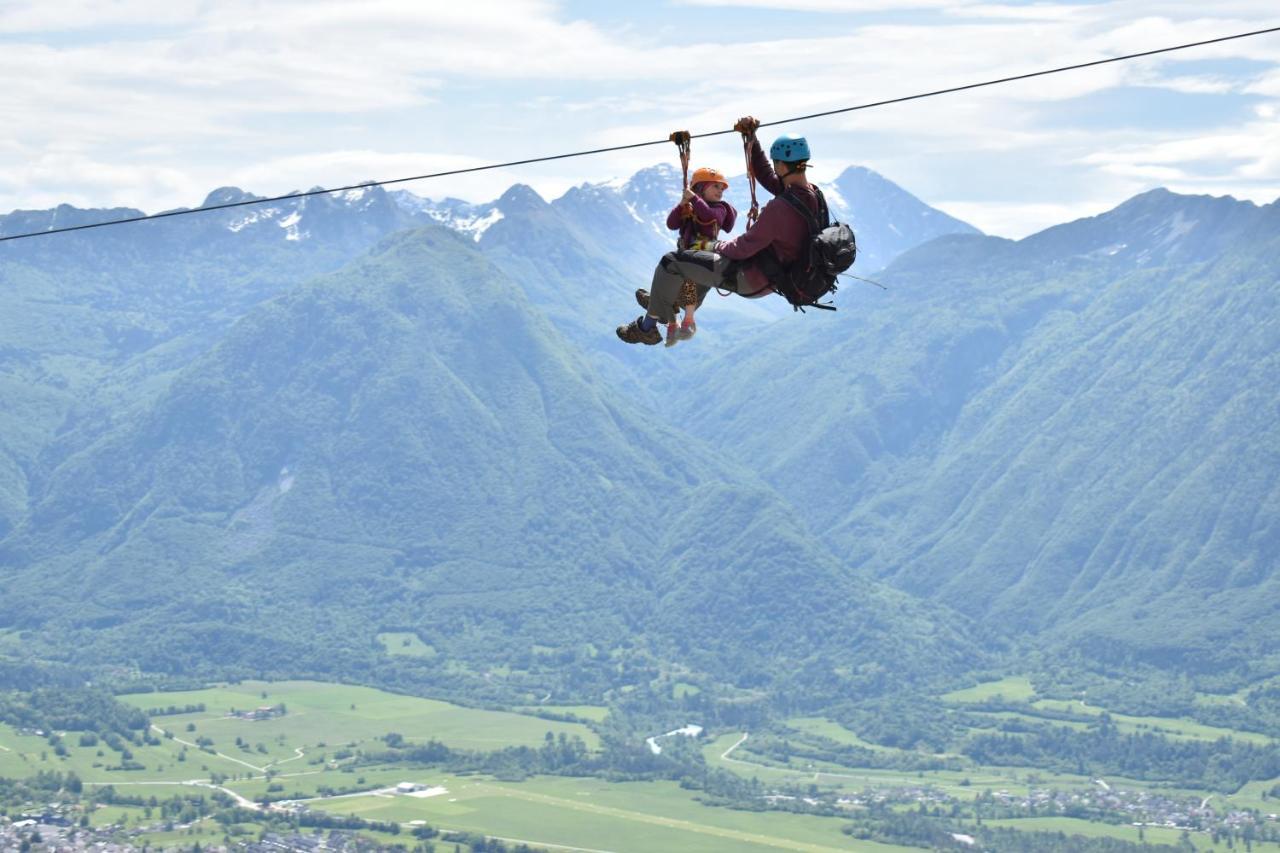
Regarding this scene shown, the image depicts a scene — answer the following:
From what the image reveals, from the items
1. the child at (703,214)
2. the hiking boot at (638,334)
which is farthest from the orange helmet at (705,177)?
the hiking boot at (638,334)

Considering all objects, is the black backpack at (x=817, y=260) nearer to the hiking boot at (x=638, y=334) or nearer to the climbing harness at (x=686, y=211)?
the climbing harness at (x=686, y=211)

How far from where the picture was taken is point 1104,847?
197 meters

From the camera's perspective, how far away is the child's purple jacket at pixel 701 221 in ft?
108

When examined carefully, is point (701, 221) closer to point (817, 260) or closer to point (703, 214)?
point (703, 214)

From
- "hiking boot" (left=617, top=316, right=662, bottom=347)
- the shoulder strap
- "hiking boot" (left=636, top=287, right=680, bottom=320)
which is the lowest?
"hiking boot" (left=617, top=316, right=662, bottom=347)

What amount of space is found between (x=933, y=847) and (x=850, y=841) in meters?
8.64

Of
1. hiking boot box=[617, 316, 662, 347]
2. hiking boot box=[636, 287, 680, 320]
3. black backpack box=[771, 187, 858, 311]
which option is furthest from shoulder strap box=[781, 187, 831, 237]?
hiking boot box=[617, 316, 662, 347]

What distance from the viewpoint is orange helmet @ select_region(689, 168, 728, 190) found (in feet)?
108

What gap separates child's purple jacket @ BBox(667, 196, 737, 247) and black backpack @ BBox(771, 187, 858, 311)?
2140 mm

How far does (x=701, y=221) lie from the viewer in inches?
1298

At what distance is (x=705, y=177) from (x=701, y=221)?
0.73m

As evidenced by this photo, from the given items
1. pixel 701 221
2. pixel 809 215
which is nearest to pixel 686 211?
pixel 701 221

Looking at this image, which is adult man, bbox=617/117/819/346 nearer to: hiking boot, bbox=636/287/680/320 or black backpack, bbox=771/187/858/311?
black backpack, bbox=771/187/858/311

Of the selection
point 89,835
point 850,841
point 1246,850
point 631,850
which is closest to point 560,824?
point 631,850
